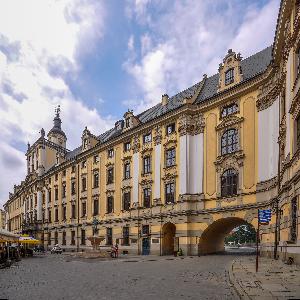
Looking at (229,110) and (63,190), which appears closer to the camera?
(229,110)

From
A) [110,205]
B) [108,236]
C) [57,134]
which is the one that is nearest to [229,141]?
[110,205]

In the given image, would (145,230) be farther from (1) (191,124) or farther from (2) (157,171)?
(1) (191,124)

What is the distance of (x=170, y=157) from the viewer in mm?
37625

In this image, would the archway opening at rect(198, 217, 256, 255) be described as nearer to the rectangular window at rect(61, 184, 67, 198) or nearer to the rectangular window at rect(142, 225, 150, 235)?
the rectangular window at rect(142, 225, 150, 235)

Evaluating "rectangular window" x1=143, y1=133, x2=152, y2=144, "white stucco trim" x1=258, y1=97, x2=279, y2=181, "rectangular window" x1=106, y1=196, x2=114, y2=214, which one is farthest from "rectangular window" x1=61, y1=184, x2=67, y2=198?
"white stucco trim" x1=258, y1=97, x2=279, y2=181

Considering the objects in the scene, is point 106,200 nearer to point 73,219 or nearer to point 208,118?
point 73,219

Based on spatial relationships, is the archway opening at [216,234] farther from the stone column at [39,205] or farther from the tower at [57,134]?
the tower at [57,134]

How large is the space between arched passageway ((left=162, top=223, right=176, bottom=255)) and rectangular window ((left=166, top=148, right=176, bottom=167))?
20.6 ft

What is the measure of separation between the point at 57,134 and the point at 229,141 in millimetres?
51197

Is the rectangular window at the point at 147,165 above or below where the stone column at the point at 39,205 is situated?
above

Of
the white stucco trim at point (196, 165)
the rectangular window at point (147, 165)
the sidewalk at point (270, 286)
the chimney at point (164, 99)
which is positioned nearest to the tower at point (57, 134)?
the chimney at point (164, 99)

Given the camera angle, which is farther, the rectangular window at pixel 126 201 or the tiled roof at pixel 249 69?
the rectangular window at pixel 126 201

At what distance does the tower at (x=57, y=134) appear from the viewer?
75.9 meters

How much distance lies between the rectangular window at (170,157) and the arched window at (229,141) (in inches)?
222
